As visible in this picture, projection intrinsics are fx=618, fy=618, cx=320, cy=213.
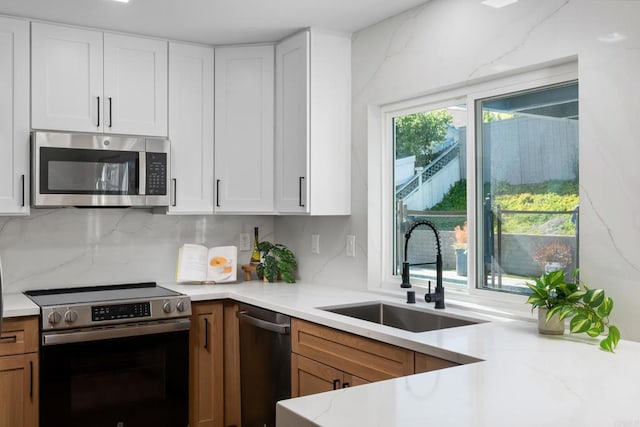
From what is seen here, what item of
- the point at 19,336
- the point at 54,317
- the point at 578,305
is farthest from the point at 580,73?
the point at 19,336

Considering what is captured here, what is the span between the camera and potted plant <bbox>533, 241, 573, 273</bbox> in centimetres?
247

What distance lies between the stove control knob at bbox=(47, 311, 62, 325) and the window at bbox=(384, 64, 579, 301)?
166cm

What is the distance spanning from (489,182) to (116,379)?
203 cm

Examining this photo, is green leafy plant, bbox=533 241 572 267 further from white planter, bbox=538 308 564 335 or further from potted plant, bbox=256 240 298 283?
potted plant, bbox=256 240 298 283

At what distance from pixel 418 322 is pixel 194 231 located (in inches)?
67.3

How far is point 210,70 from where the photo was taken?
12.1ft

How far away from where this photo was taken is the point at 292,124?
350cm

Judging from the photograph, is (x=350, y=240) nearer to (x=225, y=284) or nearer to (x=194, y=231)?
(x=225, y=284)

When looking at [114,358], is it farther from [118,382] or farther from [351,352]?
[351,352]

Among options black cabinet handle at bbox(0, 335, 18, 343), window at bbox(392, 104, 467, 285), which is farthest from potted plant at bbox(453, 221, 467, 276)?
black cabinet handle at bbox(0, 335, 18, 343)

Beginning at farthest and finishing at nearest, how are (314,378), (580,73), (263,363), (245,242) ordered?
(245,242) < (263,363) < (314,378) < (580,73)

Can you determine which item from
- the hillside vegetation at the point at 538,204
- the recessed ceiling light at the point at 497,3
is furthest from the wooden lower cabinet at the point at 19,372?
the recessed ceiling light at the point at 497,3

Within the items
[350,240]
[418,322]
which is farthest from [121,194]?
[418,322]

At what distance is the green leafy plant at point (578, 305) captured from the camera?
2010 mm
